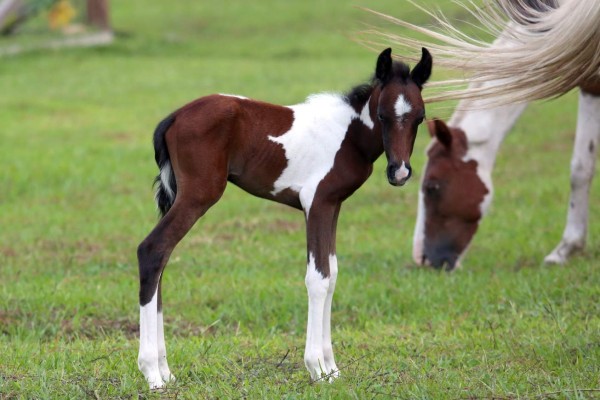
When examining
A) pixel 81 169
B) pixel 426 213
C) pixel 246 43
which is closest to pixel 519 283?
pixel 426 213

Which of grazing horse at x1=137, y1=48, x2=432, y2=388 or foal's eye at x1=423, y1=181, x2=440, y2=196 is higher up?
grazing horse at x1=137, y1=48, x2=432, y2=388

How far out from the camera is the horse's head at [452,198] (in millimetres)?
7207

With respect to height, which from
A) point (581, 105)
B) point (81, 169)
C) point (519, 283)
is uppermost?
point (581, 105)

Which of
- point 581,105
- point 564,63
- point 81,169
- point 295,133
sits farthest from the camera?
point 81,169

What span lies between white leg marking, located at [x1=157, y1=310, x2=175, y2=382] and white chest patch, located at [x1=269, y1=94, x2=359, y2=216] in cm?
70

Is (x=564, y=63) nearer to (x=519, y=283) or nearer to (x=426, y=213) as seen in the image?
(x=519, y=283)

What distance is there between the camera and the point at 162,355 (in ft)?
13.6

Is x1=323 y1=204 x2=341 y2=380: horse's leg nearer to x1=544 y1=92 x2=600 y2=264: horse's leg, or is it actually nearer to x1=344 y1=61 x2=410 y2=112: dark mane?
x1=344 y1=61 x2=410 y2=112: dark mane

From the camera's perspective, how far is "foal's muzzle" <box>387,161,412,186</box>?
3857mm

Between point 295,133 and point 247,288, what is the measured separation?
90.7 inches

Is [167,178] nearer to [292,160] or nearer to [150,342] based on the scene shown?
[292,160]

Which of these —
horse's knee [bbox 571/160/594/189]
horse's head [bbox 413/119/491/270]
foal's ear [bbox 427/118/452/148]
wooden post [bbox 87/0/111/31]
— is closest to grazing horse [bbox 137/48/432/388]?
foal's ear [bbox 427/118/452/148]

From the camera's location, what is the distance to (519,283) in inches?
A: 251

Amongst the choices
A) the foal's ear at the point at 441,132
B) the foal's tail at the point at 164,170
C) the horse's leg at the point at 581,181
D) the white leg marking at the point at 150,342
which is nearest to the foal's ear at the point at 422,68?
→ the foal's tail at the point at 164,170
